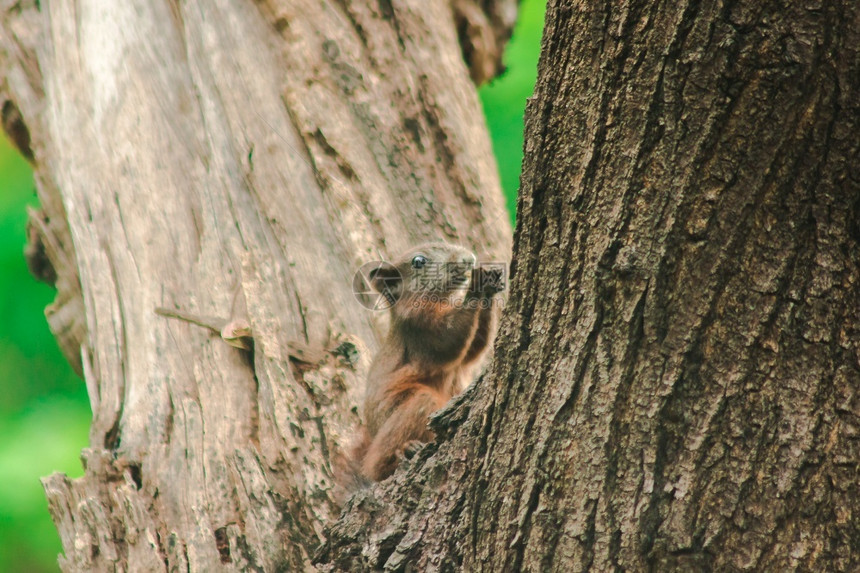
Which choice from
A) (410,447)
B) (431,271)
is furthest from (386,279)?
(410,447)

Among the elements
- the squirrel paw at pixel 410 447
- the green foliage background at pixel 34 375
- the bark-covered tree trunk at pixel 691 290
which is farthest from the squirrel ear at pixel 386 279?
the bark-covered tree trunk at pixel 691 290

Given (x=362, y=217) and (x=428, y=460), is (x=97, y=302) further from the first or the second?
(x=428, y=460)

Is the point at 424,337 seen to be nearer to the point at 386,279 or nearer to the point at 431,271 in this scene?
the point at 431,271

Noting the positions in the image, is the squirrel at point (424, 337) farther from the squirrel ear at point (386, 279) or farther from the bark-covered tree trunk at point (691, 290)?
the bark-covered tree trunk at point (691, 290)

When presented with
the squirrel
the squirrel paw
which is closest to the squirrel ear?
the squirrel

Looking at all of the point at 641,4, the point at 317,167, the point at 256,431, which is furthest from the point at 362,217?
the point at 641,4

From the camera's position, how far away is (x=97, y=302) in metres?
5.66

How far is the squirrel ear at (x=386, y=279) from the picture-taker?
5.44 metres

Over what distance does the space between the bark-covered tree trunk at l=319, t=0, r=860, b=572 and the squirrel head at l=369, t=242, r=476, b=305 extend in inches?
104

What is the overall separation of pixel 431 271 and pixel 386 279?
1.19 feet

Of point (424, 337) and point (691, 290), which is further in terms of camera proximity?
point (424, 337)

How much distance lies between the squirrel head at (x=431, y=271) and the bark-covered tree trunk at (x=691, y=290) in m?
2.64

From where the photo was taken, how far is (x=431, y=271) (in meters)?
5.30

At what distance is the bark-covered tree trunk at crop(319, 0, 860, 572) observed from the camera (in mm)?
2162
